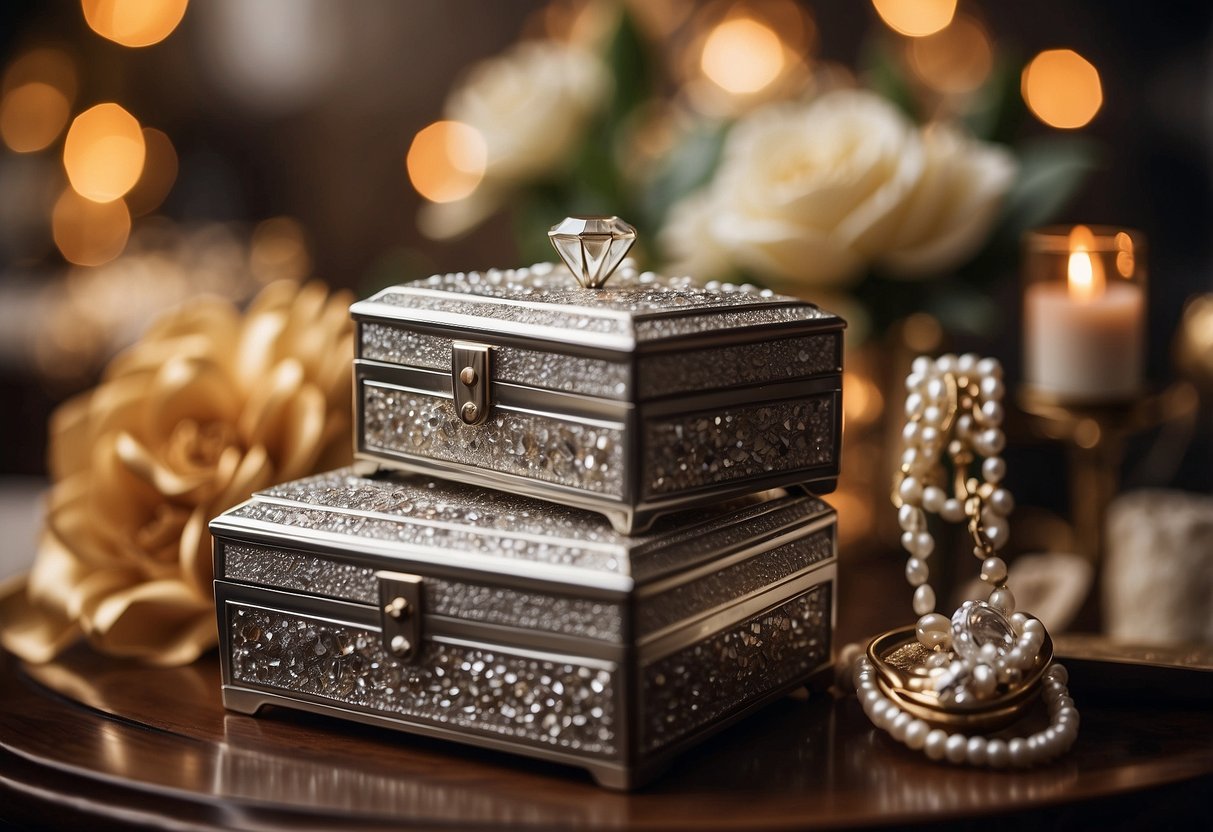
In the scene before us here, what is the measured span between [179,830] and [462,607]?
16 centimetres

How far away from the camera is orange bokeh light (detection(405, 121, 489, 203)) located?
271 centimetres

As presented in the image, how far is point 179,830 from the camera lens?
22.1 inches

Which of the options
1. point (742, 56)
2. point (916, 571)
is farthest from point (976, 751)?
point (742, 56)

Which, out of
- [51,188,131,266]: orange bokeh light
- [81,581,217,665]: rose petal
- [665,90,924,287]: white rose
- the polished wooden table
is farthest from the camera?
[51,188,131,266]: orange bokeh light

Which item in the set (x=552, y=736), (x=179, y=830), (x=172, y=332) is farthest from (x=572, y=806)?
(x=172, y=332)

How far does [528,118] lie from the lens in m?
1.12

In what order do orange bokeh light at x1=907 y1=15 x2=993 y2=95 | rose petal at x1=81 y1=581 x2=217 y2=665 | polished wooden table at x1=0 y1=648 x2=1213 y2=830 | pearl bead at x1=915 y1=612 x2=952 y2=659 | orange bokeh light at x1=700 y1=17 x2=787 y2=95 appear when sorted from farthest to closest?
orange bokeh light at x1=700 y1=17 x2=787 y2=95
orange bokeh light at x1=907 y1=15 x2=993 y2=95
rose petal at x1=81 y1=581 x2=217 y2=665
pearl bead at x1=915 y1=612 x2=952 y2=659
polished wooden table at x1=0 y1=648 x2=1213 y2=830

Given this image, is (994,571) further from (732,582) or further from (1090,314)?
(1090,314)

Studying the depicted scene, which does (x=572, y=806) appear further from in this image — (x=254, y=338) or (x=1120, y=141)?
(x=1120, y=141)

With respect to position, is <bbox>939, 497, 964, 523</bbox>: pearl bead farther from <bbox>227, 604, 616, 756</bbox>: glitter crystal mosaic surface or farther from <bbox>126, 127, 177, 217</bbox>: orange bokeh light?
<bbox>126, 127, 177, 217</bbox>: orange bokeh light

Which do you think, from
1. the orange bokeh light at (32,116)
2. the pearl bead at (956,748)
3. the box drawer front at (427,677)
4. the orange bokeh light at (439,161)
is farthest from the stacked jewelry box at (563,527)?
the orange bokeh light at (32,116)

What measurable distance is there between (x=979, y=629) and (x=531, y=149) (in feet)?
2.14

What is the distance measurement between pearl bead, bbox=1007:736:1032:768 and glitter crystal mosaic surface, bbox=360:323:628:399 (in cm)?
25

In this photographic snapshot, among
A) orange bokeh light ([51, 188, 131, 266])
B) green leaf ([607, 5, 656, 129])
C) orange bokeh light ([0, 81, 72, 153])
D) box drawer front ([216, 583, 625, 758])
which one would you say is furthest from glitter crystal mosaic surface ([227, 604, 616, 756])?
orange bokeh light ([0, 81, 72, 153])
